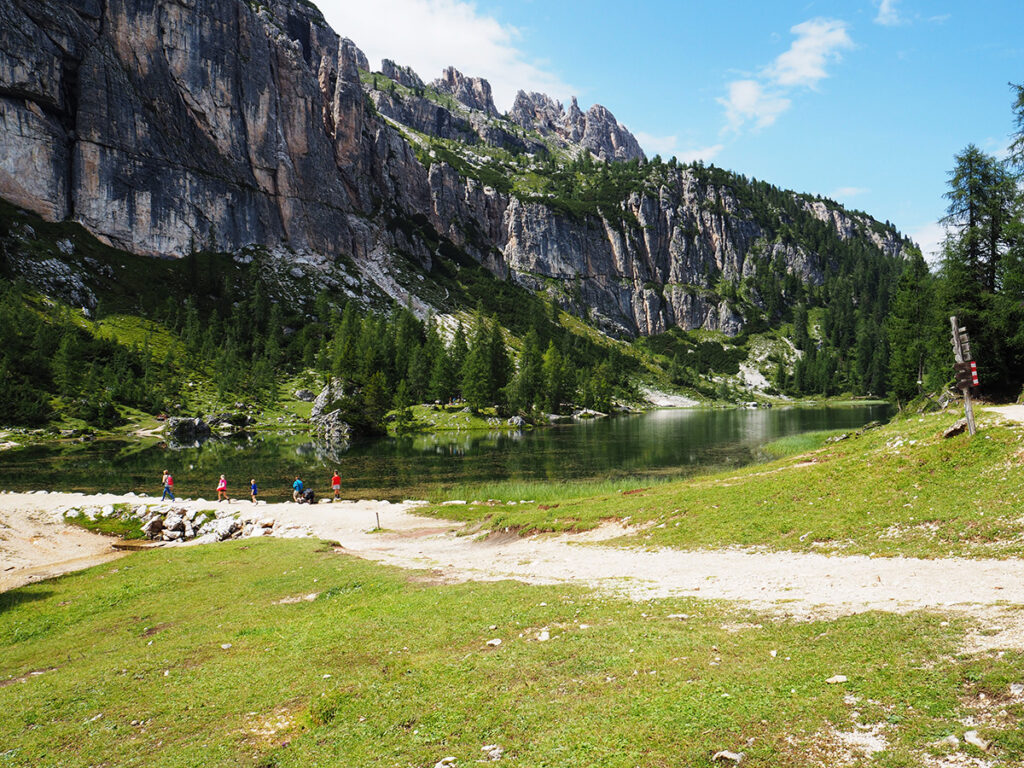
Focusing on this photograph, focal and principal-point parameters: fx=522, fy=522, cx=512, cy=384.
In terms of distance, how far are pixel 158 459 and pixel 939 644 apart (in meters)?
81.2

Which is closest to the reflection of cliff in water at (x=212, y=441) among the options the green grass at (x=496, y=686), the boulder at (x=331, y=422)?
the boulder at (x=331, y=422)

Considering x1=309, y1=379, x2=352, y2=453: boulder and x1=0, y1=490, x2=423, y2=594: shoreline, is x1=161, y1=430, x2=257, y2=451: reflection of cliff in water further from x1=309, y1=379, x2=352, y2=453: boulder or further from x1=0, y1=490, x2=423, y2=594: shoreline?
x1=0, y1=490, x2=423, y2=594: shoreline

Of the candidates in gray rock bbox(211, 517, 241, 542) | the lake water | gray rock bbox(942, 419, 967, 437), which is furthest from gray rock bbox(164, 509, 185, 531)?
gray rock bbox(942, 419, 967, 437)

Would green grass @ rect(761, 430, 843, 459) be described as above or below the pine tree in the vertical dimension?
below

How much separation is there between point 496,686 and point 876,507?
17.5 m

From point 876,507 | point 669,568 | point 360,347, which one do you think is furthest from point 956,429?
point 360,347

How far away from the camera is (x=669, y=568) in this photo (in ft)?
60.6

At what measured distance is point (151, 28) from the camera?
188000mm

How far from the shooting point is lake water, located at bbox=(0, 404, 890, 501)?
51.1 m

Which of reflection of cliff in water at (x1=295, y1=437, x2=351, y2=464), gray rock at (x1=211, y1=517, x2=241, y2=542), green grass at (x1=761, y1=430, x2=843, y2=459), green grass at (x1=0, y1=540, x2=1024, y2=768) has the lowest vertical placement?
gray rock at (x1=211, y1=517, x2=241, y2=542)

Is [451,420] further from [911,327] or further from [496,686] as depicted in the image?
[496,686]

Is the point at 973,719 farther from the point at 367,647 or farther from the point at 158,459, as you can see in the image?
the point at 158,459

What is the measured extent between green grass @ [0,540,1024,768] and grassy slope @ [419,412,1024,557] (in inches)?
313

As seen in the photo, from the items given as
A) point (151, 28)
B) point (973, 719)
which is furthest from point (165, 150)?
point (973, 719)
